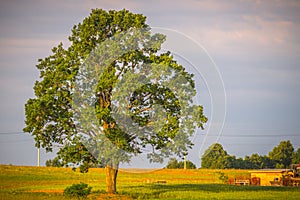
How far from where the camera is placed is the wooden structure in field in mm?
82438

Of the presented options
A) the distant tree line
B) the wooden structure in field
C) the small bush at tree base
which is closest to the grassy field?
the small bush at tree base

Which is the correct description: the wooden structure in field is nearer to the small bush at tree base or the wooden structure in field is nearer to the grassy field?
the grassy field

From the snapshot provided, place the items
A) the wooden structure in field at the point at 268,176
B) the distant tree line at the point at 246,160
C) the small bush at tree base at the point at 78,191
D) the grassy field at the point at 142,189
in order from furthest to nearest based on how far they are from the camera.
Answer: the distant tree line at the point at 246,160 → the wooden structure in field at the point at 268,176 → the grassy field at the point at 142,189 → the small bush at tree base at the point at 78,191

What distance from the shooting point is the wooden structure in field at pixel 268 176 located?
82438 mm

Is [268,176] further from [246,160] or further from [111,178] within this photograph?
[246,160]

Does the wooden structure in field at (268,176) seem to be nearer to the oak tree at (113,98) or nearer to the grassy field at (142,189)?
the grassy field at (142,189)

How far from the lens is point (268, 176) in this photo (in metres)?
84.9

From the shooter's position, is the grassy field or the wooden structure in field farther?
the wooden structure in field

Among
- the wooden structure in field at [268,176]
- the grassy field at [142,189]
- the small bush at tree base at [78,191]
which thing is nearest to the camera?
the small bush at tree base at [78,191]

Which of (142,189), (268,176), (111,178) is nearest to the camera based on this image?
(111,178)

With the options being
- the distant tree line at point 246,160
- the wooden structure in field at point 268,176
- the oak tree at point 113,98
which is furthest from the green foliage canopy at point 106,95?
the distant tree line at point 246,160

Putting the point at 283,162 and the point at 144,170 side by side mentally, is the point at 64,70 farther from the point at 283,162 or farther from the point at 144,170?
the point at 283,162

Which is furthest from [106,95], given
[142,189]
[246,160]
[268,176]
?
[246,160]

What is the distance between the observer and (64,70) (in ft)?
162
